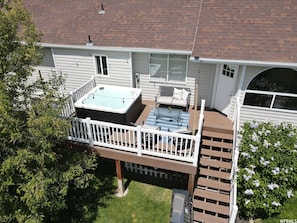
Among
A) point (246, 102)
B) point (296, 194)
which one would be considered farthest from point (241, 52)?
point (296, 194)

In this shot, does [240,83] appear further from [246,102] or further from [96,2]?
[96,2]

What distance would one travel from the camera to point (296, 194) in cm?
782

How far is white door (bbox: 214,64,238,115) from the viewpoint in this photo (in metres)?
8.33

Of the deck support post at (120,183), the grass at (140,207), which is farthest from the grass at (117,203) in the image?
the deck support post at (120,183)

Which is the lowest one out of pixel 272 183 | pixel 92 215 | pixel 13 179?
pixel 92 215

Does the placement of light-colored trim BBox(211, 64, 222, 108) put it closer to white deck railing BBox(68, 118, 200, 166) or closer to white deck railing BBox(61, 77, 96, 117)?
white deck railing BBox(68, 118, 200, 166)

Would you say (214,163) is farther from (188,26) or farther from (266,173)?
(188,26)

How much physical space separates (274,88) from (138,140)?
17.3 ft

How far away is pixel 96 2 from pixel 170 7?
12.9 ft

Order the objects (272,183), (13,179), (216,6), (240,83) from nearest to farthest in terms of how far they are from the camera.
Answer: (13,179) < (272,183) < (240,83) < (216,6)

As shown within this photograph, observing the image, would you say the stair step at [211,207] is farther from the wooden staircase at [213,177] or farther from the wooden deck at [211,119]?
the wooden deck at [211,119]

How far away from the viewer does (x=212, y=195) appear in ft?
23.7

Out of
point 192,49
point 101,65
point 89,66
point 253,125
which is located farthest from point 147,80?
point 253,125

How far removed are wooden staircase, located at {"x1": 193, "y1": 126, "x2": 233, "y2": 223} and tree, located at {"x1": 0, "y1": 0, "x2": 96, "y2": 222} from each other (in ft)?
13.9
